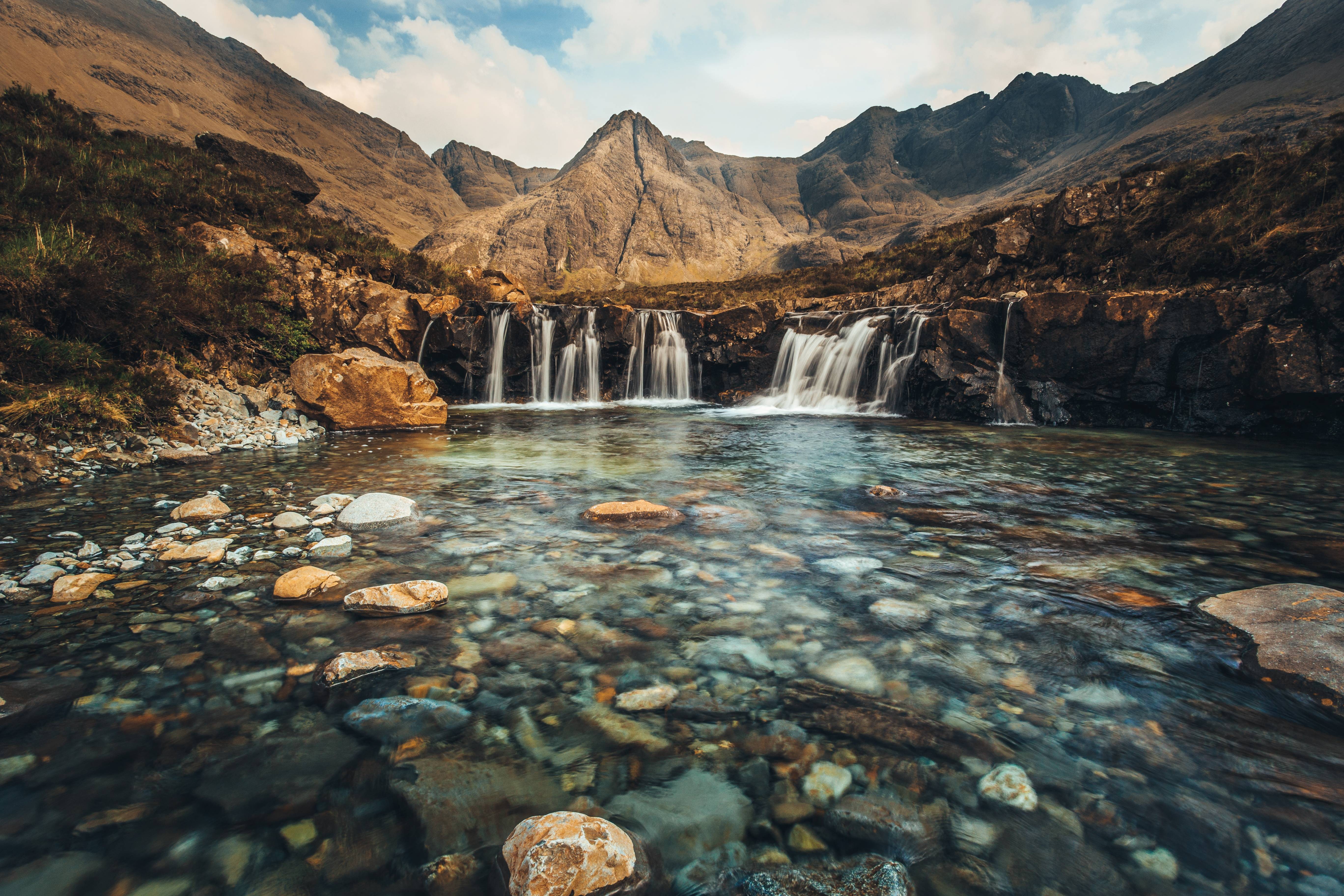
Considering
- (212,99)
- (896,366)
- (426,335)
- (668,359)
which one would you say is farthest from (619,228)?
(896,366)

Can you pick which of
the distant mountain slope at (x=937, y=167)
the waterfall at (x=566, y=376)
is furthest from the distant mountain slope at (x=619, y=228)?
the waterfall at (x=566, y=376)

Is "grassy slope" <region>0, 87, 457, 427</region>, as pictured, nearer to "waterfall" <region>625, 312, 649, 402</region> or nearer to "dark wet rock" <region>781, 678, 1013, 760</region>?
"waterfall" <region>625, 312, 649, 402</region>

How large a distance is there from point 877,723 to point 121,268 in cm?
1279

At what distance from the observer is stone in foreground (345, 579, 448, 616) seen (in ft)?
9.75

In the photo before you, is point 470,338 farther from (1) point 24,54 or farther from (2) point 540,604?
(1) point 24,54

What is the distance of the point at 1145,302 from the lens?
11797mm

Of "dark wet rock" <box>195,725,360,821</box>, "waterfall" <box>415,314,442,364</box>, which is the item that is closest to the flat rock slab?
"dark wet rock" <box>195,725,360,821</box>

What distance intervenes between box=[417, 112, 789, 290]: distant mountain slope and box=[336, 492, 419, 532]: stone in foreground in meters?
119

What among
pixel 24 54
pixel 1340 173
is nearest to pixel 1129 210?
pixel 1340 173

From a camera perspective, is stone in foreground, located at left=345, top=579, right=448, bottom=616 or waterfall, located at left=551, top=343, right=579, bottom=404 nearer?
stone in foreground, located at left=345, top=579, right=448, bottom=616

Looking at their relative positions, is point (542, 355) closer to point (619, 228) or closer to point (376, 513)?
point (376, 513)

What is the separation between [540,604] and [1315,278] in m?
15.1

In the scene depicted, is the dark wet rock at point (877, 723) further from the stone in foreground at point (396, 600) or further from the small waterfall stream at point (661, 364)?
the small waterfall stream at point (661, 364)

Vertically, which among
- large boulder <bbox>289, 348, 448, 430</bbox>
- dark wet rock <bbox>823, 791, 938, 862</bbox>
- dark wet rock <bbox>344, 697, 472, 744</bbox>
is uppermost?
large boulder <bbox>289, 348, 448, 430</bbox>
